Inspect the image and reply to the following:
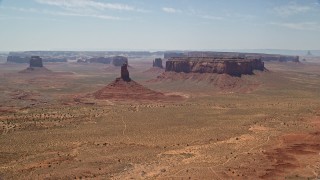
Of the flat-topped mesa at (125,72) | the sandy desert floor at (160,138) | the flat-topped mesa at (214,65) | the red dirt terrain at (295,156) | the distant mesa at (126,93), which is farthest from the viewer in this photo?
the flat-topped mesa at (214,65)

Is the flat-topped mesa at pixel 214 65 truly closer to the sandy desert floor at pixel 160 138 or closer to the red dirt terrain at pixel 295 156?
the sandy desert floor at pixel 160 138

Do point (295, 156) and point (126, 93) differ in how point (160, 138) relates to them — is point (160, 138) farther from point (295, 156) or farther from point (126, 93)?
point (126, 93)

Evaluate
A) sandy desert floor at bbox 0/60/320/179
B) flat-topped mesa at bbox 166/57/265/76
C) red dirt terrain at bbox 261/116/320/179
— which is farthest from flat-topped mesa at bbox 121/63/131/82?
red dirt terrain at bbox 261/116/320/179

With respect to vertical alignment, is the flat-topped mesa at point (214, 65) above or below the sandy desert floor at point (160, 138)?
above

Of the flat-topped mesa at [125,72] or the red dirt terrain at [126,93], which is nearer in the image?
the red dirt terrain at [126,93]

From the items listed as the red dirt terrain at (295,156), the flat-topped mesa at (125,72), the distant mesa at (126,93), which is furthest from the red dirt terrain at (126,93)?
the red dirt terrain at (295,156)

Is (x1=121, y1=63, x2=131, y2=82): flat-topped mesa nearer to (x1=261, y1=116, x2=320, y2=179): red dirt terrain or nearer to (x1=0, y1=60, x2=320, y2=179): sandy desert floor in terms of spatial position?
(x1=0, y1=60, x2=320, y2=179): sandy desert floor
